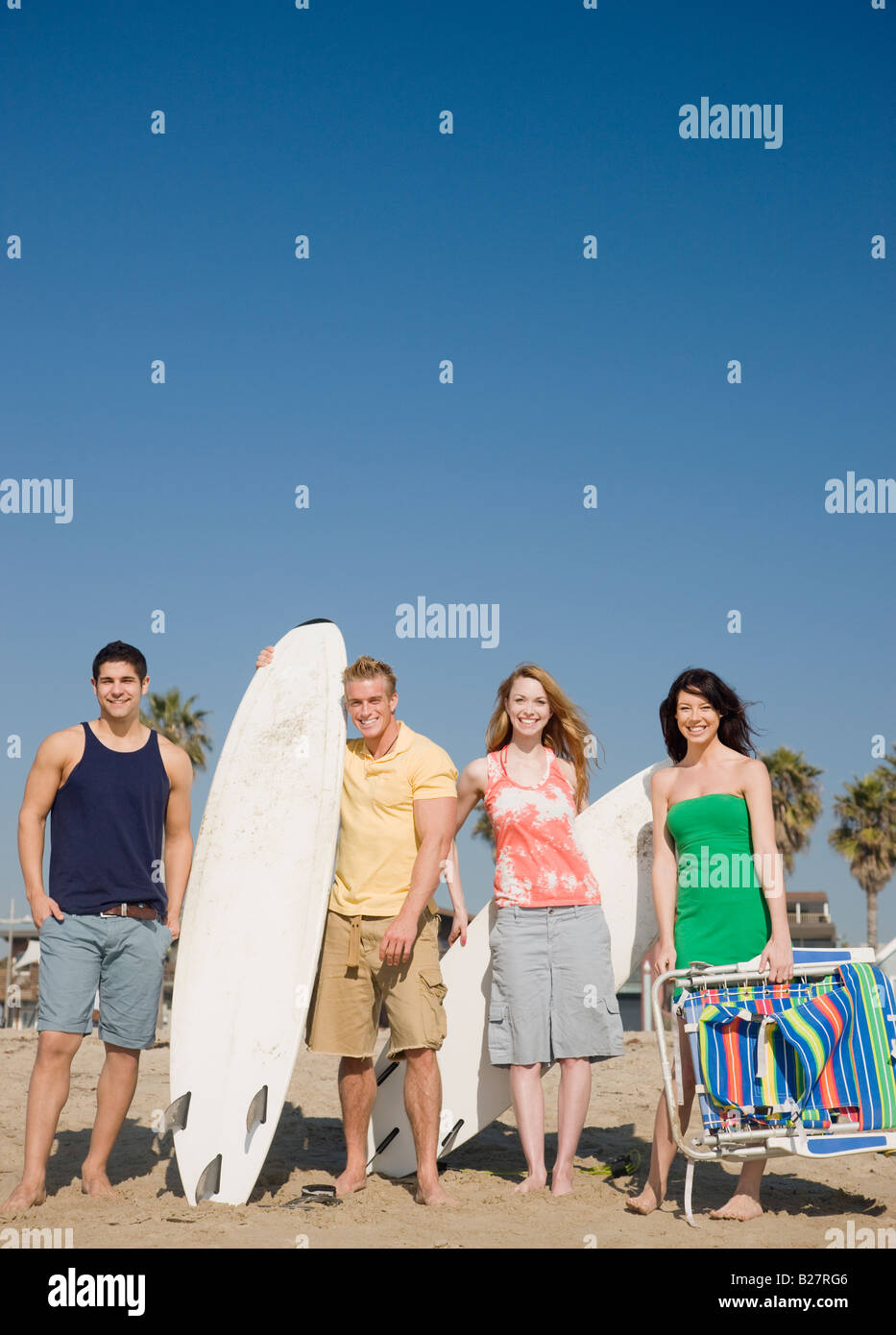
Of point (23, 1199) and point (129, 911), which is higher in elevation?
point (129, 911)

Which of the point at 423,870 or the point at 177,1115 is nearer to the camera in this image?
the point at 423,870

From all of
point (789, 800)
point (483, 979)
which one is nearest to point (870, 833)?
point (789, 800)

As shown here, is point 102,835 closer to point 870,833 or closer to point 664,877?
point 664,877

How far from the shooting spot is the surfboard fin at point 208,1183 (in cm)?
443

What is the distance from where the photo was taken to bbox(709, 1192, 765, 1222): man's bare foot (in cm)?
407

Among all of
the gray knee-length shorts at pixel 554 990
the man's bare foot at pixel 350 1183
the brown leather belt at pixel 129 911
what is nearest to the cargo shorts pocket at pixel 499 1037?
the gray knee-length shorts at pixel 554 990

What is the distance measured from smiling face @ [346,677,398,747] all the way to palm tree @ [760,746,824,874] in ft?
99.9

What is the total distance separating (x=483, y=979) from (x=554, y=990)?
2.95ft

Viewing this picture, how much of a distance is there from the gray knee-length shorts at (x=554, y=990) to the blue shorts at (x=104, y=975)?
1.37 m

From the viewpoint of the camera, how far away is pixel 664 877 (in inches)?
174

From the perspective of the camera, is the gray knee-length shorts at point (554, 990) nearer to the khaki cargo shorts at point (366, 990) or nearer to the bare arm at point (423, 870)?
the khaki cargo shorts at point (366, 990)

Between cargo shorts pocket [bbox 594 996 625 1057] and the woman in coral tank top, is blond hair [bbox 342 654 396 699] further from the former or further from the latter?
cargo shorts pocket [bbox 594 996 625 1057]

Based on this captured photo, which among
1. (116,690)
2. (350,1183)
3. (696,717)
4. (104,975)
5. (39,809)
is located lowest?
(350,1183)
